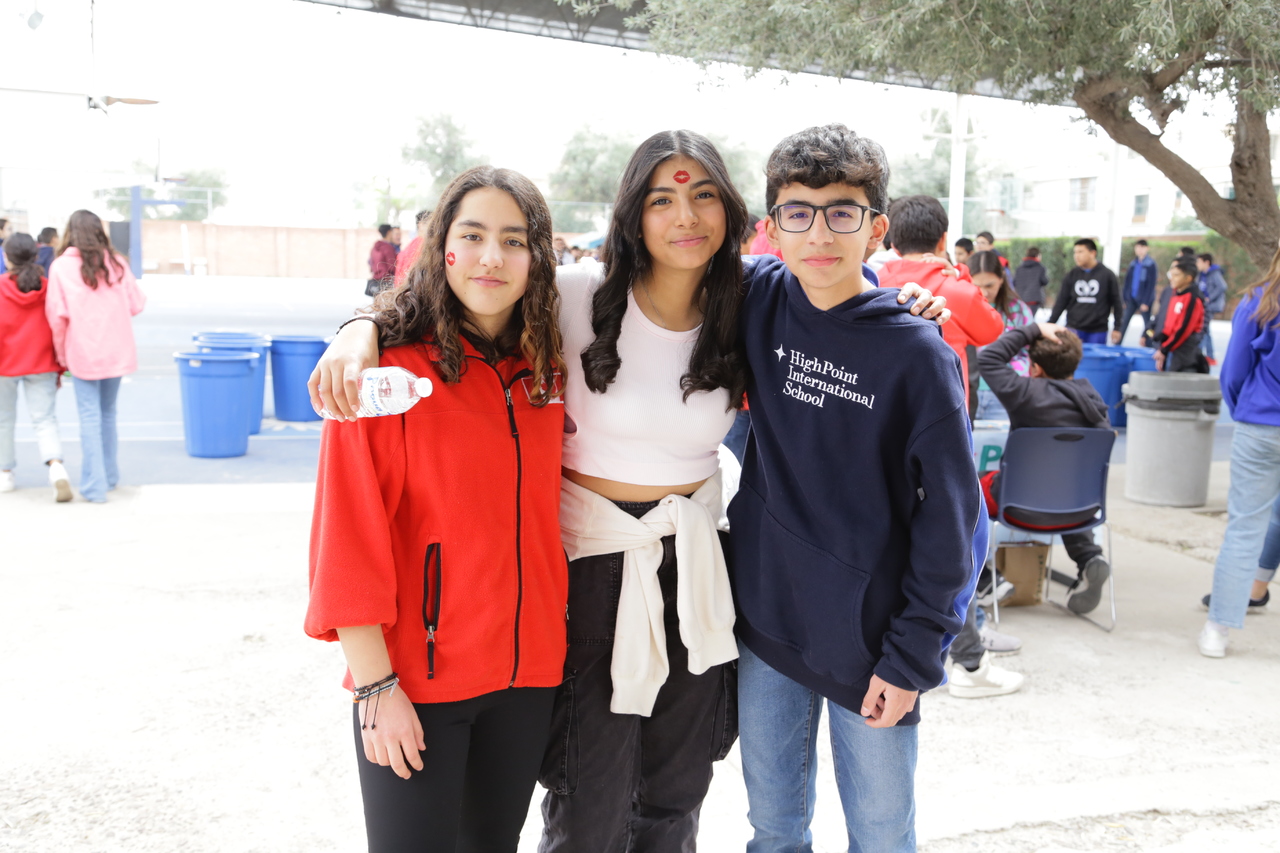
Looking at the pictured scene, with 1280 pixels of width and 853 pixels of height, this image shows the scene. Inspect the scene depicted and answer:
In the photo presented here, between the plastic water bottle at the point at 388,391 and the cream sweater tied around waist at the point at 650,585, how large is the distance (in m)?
0.47

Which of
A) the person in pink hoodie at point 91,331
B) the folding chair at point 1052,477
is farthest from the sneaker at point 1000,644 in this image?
the person in pink hoodie at point 91,331

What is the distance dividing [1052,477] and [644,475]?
3.11 m

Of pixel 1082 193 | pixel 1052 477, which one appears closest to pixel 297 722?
pixel 1052 477

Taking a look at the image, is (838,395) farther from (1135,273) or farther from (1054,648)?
(1135,273)

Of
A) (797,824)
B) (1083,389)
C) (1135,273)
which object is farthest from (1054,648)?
(1135,273)

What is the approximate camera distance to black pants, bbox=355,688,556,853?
1.83m

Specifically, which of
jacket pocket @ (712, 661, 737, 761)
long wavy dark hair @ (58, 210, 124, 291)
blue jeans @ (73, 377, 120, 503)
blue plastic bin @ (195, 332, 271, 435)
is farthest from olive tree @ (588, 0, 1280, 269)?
blue jeans @ (73, 377, 120, 503)

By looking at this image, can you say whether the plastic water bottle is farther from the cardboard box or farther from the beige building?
the beige building

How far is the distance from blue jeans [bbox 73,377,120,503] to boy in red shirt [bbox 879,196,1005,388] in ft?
17.7

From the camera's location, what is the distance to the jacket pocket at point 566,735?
6.98ft

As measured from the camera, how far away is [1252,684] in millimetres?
4090

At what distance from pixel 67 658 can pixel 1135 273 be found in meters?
17.6

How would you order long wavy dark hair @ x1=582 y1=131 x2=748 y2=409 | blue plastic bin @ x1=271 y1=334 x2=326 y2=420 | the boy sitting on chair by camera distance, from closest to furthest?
long wavy dark hair @ x1=582 y1=131 x2=748 y2=409
the boy sitting on chair
blue plastic bin @ x1=271 y1=334 x2=326 y2=420

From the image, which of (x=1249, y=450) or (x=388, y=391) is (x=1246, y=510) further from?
(x=388, y=391)
